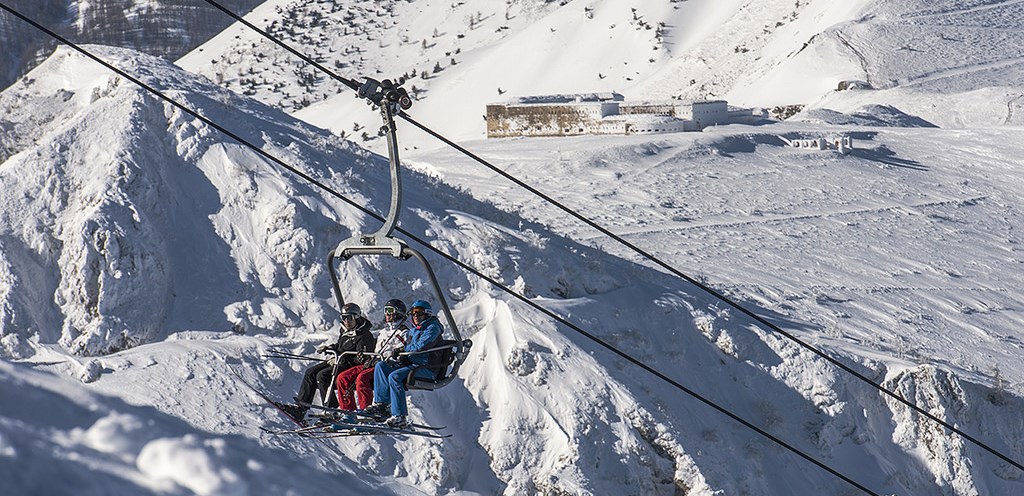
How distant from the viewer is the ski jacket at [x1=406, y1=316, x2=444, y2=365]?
11.1 meters

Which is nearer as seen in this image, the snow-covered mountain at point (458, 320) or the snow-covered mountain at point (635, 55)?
the snow-covered mountain at point (458, 320)

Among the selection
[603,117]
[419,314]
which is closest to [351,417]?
[419,314]

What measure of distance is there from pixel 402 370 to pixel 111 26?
363 ft

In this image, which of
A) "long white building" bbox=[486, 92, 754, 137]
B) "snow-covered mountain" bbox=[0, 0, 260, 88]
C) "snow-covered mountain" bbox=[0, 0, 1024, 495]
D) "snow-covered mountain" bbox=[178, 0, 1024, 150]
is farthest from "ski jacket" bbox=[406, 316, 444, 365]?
Result: "snow-covered mountain" bbox=[0, 0, 260, 88]

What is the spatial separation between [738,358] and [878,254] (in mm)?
13063

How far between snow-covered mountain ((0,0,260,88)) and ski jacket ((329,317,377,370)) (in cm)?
9883

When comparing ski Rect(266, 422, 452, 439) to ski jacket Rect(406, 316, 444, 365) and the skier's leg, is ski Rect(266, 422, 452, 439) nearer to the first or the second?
the skier's leg

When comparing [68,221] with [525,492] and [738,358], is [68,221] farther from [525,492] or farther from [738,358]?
[738,358]

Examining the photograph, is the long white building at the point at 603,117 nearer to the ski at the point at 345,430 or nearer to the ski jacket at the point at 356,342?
the ski jacket at the point at 356,342

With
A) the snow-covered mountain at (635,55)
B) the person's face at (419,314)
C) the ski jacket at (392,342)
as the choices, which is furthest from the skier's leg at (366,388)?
the snow-covered mountain at (635,55)

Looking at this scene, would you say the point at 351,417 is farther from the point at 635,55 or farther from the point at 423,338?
the point at 635,55

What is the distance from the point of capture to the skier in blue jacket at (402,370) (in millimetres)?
10891

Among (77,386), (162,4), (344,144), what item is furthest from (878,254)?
(162,4)

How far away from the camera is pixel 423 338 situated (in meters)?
11.1
